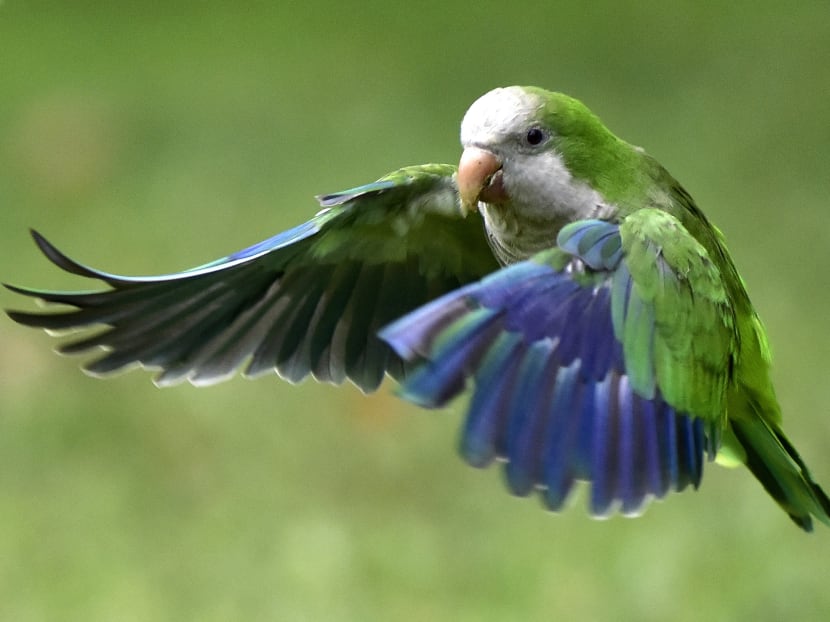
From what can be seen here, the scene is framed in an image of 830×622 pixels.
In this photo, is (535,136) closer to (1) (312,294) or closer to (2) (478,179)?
(2) (478,179)

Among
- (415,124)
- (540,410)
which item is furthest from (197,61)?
(540,410)

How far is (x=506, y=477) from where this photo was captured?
0.55 meters

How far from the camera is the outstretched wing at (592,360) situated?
546 mm

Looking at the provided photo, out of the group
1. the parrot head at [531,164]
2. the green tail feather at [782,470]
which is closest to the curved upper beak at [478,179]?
the parrot head at [531,164]

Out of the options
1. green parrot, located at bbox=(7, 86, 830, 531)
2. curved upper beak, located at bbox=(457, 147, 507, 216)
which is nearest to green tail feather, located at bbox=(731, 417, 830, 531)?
green parrot, located at bbox=(7, 86, 830, 531)

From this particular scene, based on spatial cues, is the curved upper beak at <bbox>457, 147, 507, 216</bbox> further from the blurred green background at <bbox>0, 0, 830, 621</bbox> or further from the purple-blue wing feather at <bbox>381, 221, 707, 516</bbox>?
the blurred green background at <bbox>0, 0, 830, 621</bbox>

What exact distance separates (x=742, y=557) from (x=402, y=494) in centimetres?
45

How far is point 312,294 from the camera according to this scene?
32.7 inches

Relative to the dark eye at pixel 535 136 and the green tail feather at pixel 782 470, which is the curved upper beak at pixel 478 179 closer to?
the dark eye at pixel 535 136

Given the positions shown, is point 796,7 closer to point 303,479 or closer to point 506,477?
Result: point 303,479

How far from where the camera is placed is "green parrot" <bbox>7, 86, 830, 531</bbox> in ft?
1.86

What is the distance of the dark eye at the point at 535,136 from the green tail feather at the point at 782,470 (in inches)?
10.1

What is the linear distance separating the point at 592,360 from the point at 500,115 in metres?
0.20

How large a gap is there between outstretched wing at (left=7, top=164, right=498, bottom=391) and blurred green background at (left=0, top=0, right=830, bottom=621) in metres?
0.35
